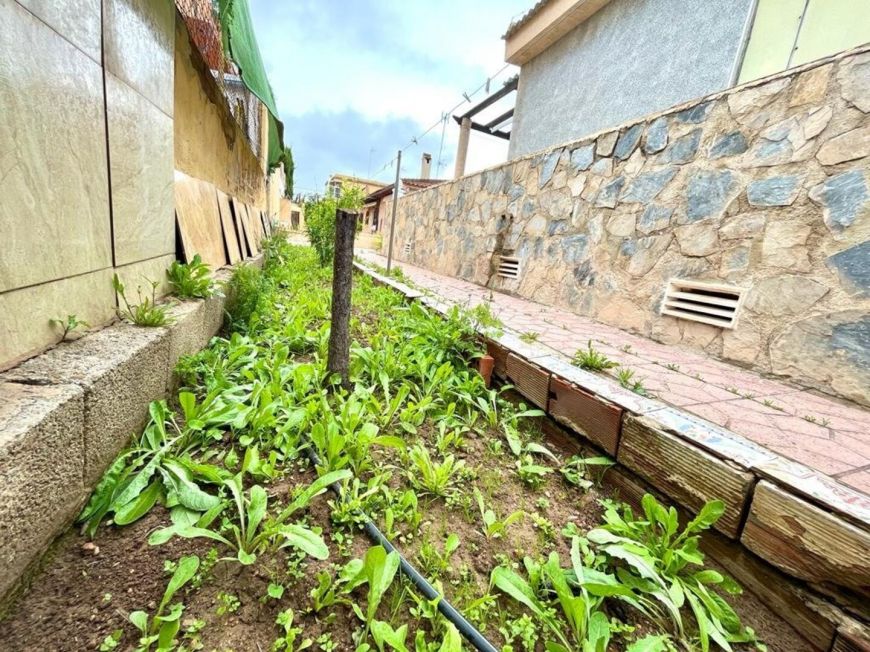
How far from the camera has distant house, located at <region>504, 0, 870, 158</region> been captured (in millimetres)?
4188

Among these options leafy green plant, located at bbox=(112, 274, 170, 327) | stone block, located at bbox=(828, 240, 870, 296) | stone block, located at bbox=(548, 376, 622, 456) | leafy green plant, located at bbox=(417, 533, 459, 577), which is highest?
stone block, located at bbox=(828, 240, 870, 296)

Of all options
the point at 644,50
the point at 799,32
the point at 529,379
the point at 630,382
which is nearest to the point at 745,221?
the point at 630,382

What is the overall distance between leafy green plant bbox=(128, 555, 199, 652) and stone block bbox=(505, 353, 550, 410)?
1.61 metres

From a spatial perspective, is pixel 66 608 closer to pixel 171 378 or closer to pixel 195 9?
pixel 171 378

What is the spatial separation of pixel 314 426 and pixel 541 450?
3.48 feet

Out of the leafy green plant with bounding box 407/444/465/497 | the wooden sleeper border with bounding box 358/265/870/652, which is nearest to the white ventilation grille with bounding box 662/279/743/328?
the wooden sleeper border with bounding box 358/265/870/652

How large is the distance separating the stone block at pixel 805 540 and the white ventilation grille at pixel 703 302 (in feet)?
5.90

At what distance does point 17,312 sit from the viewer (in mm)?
1029

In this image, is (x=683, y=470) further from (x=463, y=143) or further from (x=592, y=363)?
(x=463, y=143)

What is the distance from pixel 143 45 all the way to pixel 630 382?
285 centimetres

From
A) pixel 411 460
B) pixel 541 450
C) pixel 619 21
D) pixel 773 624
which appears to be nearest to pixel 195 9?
pixel 411 460

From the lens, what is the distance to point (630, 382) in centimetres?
188

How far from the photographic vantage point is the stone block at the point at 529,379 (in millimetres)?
1942

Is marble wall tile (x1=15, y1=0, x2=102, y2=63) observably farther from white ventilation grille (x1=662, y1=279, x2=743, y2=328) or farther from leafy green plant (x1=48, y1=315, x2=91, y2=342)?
white ventilation grille (x1=662, y1=279, x2=743, y2=328)
